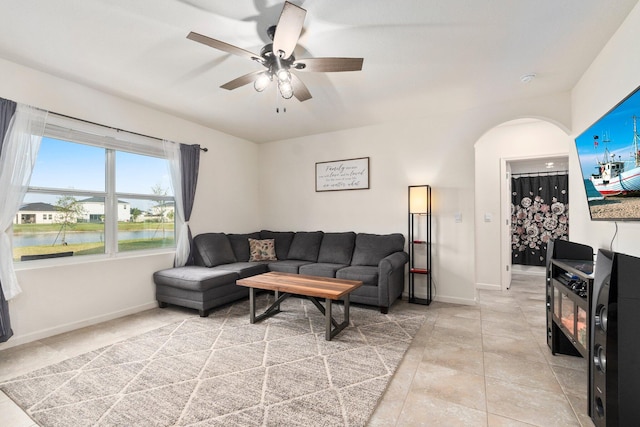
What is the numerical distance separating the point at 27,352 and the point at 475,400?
11.7ft

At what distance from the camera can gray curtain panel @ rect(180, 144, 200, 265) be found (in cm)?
410

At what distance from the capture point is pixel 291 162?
5281mm

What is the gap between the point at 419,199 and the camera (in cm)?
397

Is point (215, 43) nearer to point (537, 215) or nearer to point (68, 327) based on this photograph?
point (68, 327)

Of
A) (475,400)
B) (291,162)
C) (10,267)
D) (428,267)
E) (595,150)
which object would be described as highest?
(291,162)

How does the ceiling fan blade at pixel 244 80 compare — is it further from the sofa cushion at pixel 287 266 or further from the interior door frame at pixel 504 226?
the interior door frame at pixel 504 226

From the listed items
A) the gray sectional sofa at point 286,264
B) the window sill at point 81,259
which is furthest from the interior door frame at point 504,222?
the window sill at point 81,259

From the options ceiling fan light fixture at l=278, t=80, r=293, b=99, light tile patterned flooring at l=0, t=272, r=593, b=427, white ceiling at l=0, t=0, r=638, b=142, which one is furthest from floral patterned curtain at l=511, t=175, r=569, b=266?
ceiling fan light fixture at l=278, t=80, r=293, b=99

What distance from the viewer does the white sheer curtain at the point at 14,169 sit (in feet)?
→ 8.43

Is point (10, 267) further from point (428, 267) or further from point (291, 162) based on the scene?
point (428, 267)

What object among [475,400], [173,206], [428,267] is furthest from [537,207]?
[173,206]

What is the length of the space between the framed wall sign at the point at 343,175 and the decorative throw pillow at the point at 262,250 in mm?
1237

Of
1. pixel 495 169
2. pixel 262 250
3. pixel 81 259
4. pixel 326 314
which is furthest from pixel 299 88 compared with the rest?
pixel 495 169

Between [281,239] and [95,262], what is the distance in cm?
251
